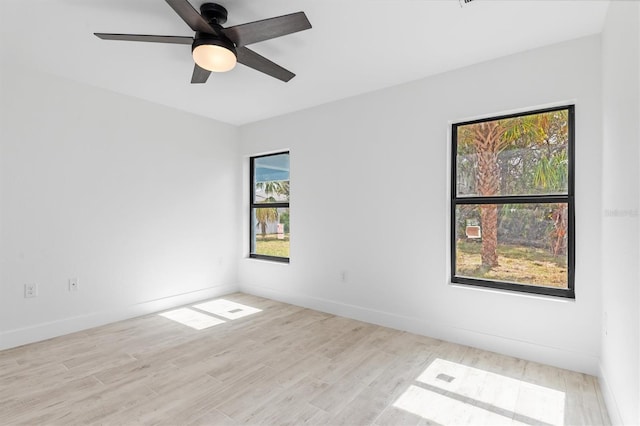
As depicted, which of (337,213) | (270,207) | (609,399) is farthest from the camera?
(270,207)

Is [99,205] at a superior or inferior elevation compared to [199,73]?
inferior

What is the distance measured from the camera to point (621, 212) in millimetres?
1722

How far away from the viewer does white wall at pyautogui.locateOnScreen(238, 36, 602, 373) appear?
2389 mm

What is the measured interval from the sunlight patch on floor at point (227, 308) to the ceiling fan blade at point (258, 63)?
8.58ft

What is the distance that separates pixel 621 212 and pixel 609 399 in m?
1.13

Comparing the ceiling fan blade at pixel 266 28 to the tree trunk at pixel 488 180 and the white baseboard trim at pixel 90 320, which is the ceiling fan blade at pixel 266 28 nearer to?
the tree trunk at pixel 488 180

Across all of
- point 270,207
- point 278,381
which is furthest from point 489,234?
point 270,207

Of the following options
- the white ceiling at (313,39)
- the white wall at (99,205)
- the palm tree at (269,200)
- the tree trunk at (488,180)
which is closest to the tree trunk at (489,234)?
the tree trunk at (488,180)

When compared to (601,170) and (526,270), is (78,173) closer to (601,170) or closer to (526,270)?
(526,270)

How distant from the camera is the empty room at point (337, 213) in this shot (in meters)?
1.99

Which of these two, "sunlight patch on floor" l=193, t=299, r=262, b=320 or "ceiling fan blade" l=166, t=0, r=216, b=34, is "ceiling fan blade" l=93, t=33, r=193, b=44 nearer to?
"ceiling fan blade" l=166, t=0, r=216, b=34

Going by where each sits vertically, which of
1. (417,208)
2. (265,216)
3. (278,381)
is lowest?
(278,381)

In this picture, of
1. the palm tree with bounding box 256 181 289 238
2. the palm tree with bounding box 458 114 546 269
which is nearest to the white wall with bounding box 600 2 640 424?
the palm tree with bounding box 458 114 546 269

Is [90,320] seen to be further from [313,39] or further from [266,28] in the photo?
[313,39]
